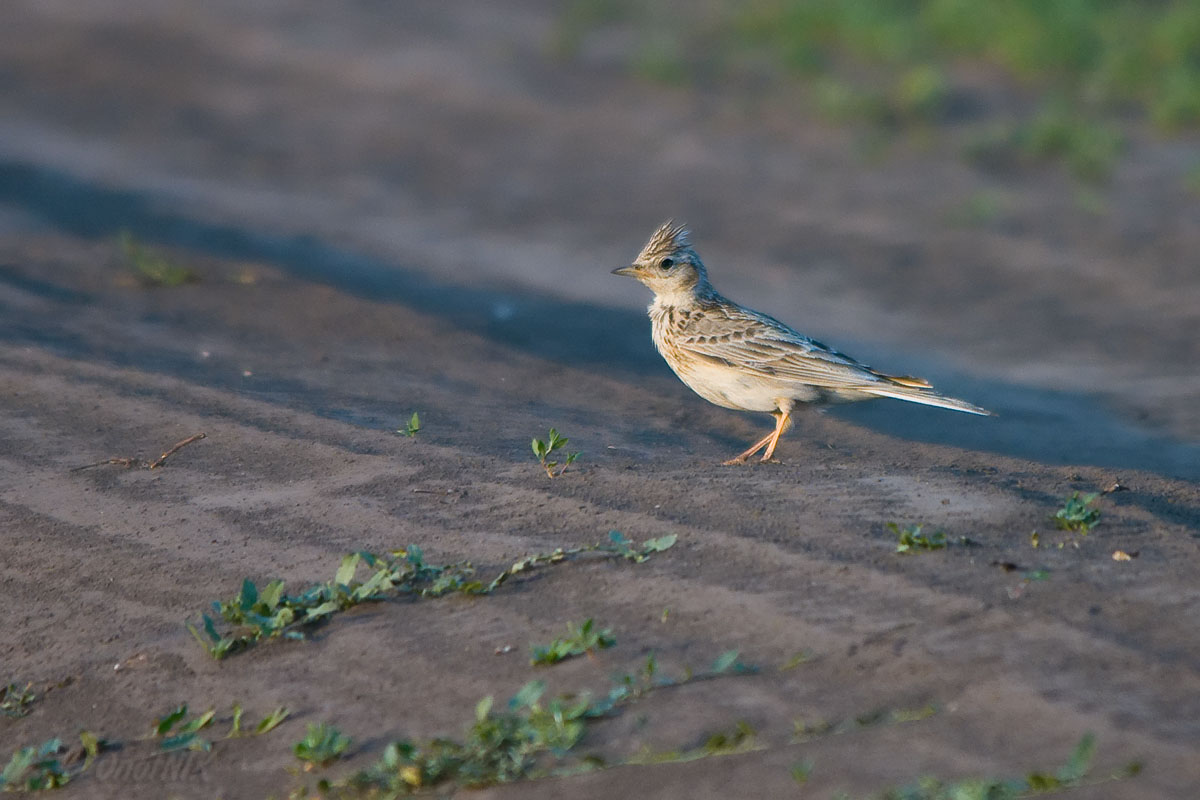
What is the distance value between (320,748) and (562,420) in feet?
10.4

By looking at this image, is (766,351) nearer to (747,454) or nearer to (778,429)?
(778,429)

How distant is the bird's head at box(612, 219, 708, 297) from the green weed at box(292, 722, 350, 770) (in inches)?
156

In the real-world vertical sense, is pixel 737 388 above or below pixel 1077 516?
above

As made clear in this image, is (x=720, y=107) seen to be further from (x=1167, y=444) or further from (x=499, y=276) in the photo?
(x=1167, y=444)

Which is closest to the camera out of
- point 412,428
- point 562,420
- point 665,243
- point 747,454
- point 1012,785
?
point 1012,785

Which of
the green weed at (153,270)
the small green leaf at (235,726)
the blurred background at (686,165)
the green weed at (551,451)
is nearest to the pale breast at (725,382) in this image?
the green weed at (551,451)

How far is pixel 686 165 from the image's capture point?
13.0 m

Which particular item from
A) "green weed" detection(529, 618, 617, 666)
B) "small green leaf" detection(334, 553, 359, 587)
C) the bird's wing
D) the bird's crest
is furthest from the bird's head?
"green weed" detection(529, 618, 617, 666)

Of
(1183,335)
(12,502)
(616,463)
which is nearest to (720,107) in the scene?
(1183,335)

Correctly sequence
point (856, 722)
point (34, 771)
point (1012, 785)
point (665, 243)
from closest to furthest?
point (1012, 785), point (856, 722), point (34, 771), point (665, 243)

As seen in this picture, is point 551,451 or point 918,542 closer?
point 918,542

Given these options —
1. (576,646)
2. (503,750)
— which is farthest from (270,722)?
(576,646)

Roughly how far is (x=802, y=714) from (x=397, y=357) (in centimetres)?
471

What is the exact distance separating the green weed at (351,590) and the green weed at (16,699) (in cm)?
56
